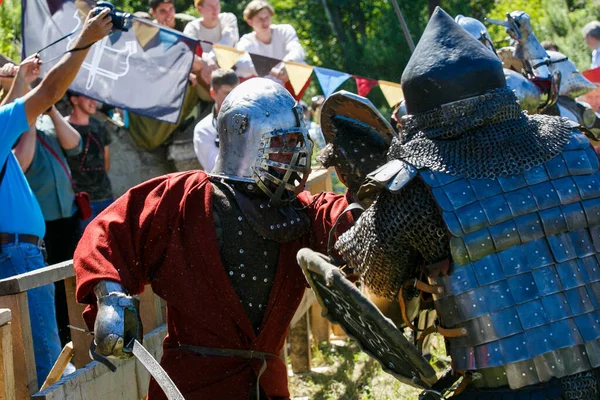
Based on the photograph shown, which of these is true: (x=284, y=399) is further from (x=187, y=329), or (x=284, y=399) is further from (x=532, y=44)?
(x=532, y=44)

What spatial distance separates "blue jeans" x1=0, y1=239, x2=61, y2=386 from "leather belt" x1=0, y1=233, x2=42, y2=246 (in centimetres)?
2

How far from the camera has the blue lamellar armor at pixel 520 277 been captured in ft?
10.6

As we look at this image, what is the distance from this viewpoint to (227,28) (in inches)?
329

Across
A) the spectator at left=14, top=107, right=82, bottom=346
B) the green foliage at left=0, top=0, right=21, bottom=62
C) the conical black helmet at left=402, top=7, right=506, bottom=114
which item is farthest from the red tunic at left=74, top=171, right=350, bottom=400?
the green foliage at left=0, top=0, right=21, bottom=62

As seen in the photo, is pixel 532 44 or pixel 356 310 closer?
pixel 356 310

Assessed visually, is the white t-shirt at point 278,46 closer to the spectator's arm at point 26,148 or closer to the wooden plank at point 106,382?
the spectator's arm at point 26,148

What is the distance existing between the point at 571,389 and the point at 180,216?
1.71 metres

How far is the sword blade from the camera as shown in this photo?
350 cm

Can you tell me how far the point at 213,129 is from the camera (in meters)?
6.81

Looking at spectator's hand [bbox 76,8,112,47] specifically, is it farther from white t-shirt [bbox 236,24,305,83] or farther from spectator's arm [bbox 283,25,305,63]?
spectator's arm [bbox 283,25,305,63]

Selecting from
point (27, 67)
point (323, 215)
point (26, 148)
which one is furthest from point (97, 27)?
point (323, 215)

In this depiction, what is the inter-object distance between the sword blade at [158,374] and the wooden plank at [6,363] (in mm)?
503

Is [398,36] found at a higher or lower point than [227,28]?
lower

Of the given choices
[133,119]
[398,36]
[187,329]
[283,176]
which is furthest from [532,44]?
[398,36]
